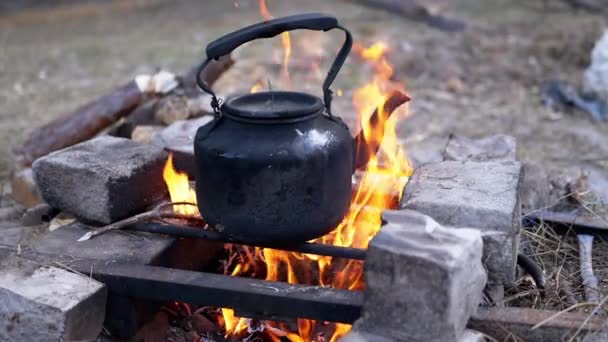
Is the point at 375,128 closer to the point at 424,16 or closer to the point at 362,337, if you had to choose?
the point at 362,337

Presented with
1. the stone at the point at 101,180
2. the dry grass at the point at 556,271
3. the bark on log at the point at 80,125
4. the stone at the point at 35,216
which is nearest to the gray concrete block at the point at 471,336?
the dry grass at the point at 556,271

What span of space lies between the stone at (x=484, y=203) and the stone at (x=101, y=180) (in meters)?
1.20

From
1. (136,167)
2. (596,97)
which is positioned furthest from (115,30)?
(136,167)

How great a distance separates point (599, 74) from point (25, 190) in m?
4.98

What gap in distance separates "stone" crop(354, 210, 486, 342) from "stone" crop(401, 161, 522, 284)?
238 millimetres

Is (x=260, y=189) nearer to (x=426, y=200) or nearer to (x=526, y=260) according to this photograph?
(x=426, y=200)

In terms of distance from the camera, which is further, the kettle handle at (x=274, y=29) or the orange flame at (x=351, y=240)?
the orange flame at (x=351, y=240)

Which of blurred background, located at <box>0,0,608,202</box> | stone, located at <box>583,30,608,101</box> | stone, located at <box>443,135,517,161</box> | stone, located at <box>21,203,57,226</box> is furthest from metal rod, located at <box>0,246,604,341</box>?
stone, located at <box>583,30,608,101</box>

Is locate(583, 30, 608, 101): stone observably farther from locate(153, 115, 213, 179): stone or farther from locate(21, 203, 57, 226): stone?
locate(21, 203, 57, 226): stone

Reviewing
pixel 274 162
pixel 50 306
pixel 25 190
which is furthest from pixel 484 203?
pixel 25 190

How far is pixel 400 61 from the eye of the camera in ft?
25.6

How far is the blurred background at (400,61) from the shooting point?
6129mm

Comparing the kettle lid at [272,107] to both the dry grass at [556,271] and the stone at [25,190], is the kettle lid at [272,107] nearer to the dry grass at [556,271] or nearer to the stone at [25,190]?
the dry grass at [556,271]

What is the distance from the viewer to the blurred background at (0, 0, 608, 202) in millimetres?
6129
